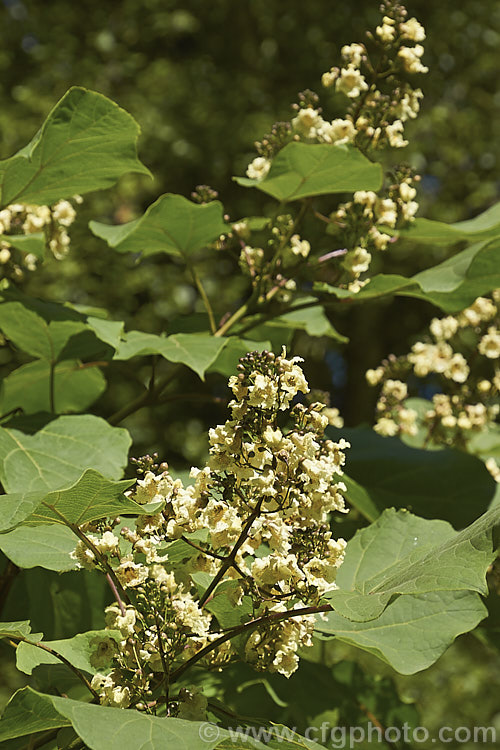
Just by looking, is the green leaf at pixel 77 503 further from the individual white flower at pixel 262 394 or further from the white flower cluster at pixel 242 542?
the individual white flower at pixel 262 394

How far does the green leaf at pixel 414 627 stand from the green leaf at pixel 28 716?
1.13ft

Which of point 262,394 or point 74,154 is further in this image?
point 74,154

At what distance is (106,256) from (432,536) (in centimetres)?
471

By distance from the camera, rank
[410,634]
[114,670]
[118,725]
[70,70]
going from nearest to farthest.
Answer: [118,725]
[114,670]
[410,634]
[70,70]

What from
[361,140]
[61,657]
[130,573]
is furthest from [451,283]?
[61,657]

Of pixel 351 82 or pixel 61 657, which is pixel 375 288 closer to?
pixel 351 82

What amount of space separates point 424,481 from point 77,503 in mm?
908

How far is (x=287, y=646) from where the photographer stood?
3.21 ft

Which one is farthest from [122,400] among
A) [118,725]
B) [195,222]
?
[118,725]

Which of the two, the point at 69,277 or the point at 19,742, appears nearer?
the point at 19,742

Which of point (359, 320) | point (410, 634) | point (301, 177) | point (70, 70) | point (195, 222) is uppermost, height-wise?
point (301, 177)

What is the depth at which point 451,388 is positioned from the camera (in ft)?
7.34

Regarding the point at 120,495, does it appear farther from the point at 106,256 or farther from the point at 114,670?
the point at 106,256

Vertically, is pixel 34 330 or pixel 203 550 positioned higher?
pixel 203 550
